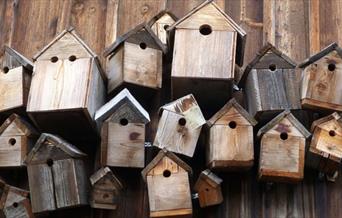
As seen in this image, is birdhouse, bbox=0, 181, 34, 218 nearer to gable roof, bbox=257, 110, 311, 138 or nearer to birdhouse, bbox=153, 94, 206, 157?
birdhouse, bbox=153, 94, 206, 157

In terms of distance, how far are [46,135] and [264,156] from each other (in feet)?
1.91

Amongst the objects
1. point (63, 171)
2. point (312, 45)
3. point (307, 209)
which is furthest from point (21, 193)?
point (312, 45)

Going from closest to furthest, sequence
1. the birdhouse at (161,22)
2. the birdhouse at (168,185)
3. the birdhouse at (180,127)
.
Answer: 1. the birdhouse at (168,185)
2. the birdhouse at (180,127)
3. the birdhouse at (161,22)

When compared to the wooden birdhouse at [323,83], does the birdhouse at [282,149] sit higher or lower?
lower

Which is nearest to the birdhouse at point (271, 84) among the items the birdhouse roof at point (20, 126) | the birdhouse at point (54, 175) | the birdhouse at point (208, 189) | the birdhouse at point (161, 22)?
the birdhouse at point (208, 189)

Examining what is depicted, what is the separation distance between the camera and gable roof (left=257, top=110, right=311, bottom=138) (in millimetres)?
1716

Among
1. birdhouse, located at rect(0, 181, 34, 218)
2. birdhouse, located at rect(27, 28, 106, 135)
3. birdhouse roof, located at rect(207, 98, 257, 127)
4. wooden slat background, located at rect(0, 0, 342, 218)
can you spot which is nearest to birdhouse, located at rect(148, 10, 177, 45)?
wooden slat background, located at rect(0, 0, 342, 218)

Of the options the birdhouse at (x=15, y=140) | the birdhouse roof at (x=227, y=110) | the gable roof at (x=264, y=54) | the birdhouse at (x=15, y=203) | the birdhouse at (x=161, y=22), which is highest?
the birdhouse at (x=161, y=22)

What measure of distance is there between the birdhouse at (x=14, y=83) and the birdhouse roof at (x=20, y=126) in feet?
0.11

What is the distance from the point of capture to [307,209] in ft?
5.92

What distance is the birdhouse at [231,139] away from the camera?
170 cm

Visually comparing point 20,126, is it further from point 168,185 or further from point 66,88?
point 168,185

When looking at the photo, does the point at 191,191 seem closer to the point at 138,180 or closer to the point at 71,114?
the point at 138,180

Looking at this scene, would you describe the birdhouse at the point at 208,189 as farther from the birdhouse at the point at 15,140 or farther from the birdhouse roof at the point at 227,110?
the birdhouse at the point at 15,140
